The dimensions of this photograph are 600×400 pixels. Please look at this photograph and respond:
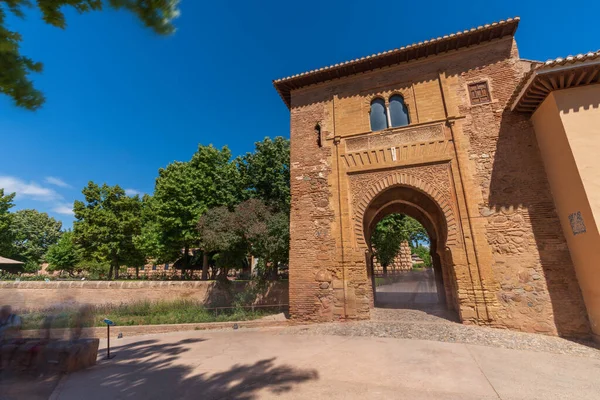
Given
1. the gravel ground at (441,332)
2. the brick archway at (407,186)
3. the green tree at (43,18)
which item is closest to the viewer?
the green tree at (43,18)

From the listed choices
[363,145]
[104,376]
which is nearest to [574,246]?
[363,145]

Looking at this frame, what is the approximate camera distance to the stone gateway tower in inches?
302

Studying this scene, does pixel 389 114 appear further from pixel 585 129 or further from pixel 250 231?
pixel 250 231

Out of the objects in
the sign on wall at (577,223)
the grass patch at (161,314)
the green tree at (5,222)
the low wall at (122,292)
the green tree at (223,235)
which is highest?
the green tree at (5,222)

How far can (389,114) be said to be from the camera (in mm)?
10422

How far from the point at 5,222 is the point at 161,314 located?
2662 cm

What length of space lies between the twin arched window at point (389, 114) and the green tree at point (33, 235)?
143 ft

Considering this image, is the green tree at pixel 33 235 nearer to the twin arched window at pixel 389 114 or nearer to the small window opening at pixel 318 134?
the small window opening at pixel 318 134

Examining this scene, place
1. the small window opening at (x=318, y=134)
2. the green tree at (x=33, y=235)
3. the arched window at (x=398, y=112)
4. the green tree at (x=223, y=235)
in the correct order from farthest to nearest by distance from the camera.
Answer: the green tree at (x=33, y=235) < the green tree at (x=223, y=235) < the small window opening at (x=318, y=134) < the arched window at (x=398, y=112)

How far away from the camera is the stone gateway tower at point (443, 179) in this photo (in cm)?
768

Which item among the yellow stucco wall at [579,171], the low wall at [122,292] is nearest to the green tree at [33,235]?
the low wall at [122,292]

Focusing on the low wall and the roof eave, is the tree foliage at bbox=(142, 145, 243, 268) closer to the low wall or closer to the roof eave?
the low wall

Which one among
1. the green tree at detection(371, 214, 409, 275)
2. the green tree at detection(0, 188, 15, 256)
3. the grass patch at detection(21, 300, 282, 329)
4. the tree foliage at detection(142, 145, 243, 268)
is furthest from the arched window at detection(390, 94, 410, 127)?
the green tree at detection(0, 188, 15, 256)

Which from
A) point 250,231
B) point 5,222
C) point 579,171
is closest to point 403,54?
point 579,171
